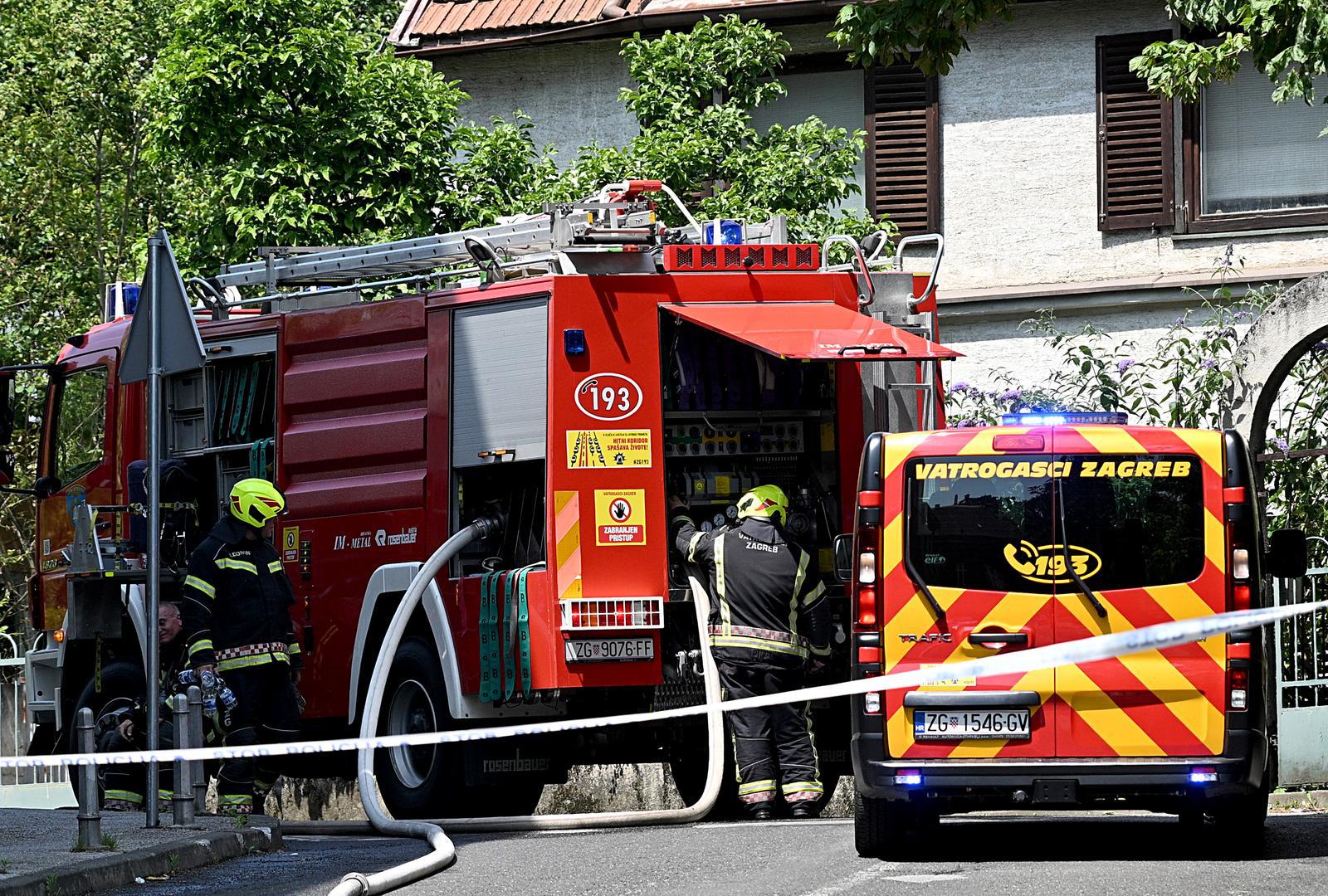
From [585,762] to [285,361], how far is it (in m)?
2.87

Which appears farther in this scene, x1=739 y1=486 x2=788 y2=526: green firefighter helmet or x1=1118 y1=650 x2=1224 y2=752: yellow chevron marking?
x1=739 y1=486 x2=788 y2=526: green firefighter helmet

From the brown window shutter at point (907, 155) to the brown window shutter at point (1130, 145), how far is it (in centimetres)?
148

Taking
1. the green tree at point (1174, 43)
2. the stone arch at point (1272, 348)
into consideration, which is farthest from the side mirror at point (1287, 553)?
the stone arch at point (1272, 348)

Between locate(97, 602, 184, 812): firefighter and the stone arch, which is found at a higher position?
the stone arch

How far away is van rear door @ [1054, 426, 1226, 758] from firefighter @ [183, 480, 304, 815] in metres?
4.25

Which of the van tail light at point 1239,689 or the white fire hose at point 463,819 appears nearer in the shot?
the van tail light at point 1239,689

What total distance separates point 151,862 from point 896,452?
3.38 meters

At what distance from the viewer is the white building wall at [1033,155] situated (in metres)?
19.8

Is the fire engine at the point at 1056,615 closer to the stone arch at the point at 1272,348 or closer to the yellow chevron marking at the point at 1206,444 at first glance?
the yellow chevron marking at the point at 1206,444

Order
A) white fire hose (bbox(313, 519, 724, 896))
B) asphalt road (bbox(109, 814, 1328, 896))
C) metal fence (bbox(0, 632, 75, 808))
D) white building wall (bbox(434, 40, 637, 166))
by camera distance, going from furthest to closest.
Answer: white building wall (bbox(434, 40, 637, 166))
metal fence (bbox(0, 632, 75, 808))
white fire hose (bbox(313, 519, 724, 896))
asphalt road (bbox(109, 814, 1328, 896))

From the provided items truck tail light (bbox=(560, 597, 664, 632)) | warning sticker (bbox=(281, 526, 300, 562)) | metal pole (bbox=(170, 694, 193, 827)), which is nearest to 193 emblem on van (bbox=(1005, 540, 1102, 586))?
truck tail light (bbox=(560, 597, 664, 632))

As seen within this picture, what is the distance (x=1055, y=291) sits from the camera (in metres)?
19.5

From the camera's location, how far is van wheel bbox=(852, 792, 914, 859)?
886cm

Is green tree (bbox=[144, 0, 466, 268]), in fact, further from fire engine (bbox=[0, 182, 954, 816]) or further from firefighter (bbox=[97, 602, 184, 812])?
firefighter (bbox=[97, 602, 184, 812])
